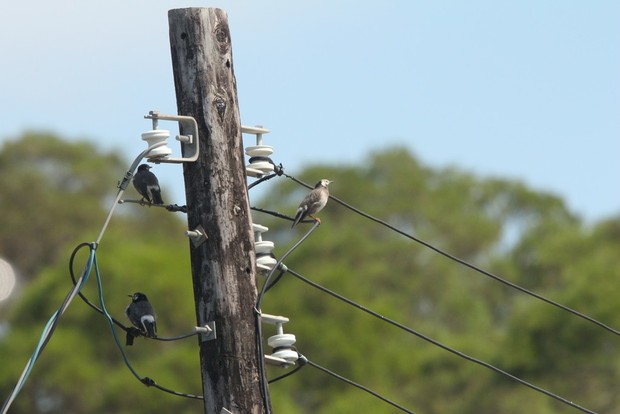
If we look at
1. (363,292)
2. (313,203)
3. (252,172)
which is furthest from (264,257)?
(363,292)

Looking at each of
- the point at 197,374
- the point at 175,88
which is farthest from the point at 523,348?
the point at 175,88

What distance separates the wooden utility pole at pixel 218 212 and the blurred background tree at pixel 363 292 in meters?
33.1

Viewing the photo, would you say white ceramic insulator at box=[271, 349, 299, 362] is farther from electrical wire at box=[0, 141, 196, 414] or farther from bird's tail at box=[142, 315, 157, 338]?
electrical wire at box=[0, 141, 196, 414]

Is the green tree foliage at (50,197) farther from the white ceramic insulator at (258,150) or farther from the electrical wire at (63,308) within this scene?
the electrical wire at (63,308)

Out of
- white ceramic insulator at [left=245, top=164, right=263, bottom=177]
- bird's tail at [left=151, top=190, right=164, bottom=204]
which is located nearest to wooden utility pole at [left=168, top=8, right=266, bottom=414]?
white ceramic insulator at [left=245, top=164, right=263, bottom=177]

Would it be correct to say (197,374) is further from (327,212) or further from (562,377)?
(327,212)

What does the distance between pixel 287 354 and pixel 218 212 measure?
62.8 inches

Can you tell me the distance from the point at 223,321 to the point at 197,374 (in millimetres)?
40274

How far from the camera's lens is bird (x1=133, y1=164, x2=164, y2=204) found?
13.1 meters

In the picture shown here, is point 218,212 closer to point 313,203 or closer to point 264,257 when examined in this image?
point 264,257

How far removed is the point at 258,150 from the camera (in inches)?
503

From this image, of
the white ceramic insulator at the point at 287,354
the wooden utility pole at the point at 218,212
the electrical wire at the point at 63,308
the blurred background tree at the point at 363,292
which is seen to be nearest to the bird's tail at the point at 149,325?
the electrical wire at the point at 63,308

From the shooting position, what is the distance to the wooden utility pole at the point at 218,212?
1141cm

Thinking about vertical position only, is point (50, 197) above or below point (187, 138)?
below
